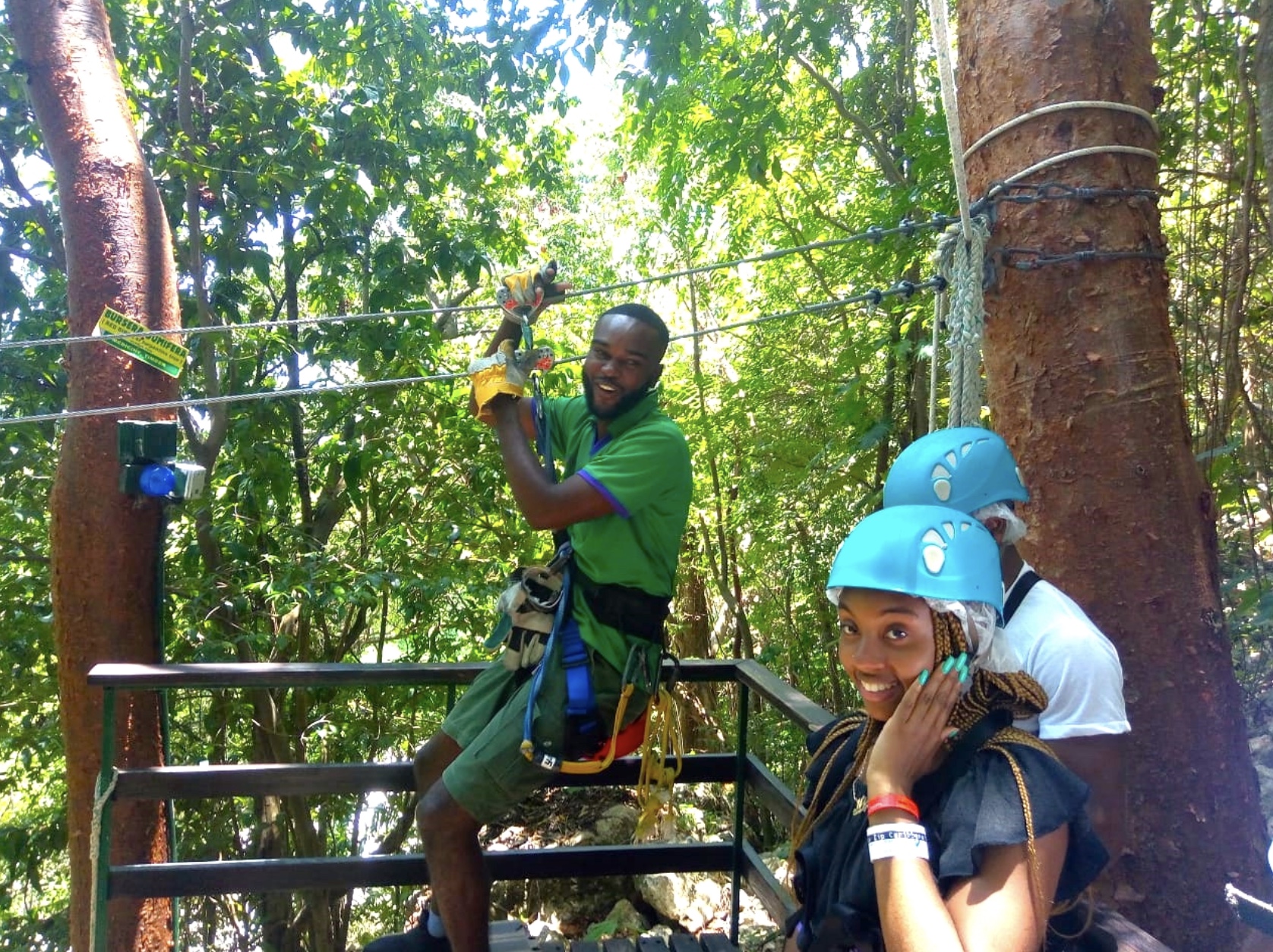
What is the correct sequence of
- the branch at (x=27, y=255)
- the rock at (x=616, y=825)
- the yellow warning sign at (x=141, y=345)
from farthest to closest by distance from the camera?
the rock at (x=616, y=825) → the branch at (x=27, y=255) → the yellow warning sign at (x=141, y=345)

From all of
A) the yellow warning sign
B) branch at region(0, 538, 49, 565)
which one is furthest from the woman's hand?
branch at region(0, 538, 49, 565)

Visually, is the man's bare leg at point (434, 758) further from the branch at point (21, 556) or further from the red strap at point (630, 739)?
the branch at point (21, 556)

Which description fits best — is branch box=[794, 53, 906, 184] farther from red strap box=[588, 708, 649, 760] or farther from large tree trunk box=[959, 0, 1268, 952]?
red strap box=[588, 708, 649, 760]

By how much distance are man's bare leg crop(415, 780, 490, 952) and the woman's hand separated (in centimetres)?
137

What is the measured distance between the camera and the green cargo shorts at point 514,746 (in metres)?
2.26

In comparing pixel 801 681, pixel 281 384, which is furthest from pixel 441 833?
pixel 801 681

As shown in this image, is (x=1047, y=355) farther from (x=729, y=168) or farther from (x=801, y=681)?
(x=801, y=681)

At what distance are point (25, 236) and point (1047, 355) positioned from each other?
510 centimetres

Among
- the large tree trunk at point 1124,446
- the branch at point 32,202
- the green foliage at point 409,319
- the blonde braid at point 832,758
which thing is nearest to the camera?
the blonde braid at point 832,758

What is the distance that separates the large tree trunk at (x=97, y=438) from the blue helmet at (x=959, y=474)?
2.83 m

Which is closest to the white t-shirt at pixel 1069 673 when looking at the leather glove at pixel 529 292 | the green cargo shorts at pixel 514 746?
the green cargo shorts at pixel 514 746

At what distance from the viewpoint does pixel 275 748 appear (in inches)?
234

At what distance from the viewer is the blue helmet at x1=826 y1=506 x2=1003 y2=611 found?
48.4 inches

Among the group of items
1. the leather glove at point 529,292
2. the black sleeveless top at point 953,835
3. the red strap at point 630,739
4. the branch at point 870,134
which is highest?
the branch at point 870,134
